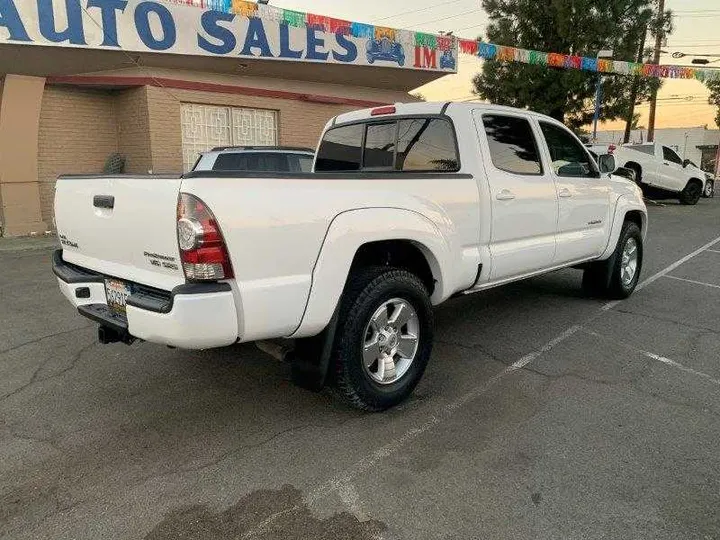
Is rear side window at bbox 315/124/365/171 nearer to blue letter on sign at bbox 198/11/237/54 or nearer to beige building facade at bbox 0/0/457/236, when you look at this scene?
beige building facade at bbox 0/0/457/236

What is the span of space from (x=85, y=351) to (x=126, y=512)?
255cm

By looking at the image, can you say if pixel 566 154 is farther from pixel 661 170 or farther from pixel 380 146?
pixel 661 170

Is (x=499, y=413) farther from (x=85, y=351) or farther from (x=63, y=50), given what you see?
(x=63, y=50)

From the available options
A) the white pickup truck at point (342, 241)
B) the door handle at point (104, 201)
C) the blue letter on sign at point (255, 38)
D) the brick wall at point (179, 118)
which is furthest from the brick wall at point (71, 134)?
the door handle at point (104, 201)

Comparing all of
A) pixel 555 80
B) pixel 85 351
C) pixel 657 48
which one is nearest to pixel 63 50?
pixel 85 351

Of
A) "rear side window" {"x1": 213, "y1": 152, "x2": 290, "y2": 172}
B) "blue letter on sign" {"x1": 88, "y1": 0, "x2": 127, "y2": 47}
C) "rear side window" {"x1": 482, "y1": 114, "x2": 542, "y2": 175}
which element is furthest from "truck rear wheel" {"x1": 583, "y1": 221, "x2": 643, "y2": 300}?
"blue letter on sign" {"x1": 88, "y1": 0, "x2": 127, "y2": 47}

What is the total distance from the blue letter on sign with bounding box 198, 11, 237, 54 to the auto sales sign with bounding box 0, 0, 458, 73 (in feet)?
0.06

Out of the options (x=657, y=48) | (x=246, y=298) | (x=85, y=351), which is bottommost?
(x=85, y=351)

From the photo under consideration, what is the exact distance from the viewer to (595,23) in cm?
2030

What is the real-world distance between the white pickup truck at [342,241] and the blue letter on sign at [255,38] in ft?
26.8

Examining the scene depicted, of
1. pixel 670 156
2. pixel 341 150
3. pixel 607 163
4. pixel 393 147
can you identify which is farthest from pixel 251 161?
pixel 670 156

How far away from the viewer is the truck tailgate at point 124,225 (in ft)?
9.05

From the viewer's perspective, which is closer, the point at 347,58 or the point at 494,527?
the point at 494,527

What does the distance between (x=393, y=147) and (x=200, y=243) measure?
7.79 feet
